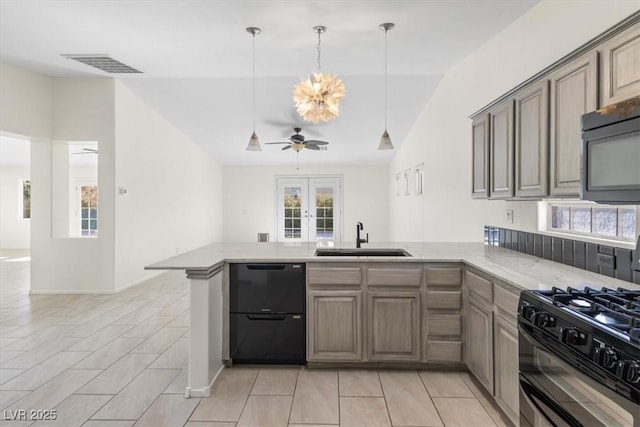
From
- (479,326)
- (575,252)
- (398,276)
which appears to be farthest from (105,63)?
(575,252)

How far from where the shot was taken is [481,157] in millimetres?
3002

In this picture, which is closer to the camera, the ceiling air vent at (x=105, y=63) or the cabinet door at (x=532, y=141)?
the cabinet door at (x=532, y=141)

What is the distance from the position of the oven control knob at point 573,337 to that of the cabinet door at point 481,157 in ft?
5.51

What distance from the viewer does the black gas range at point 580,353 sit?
3.64ft

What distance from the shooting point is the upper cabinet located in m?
1.61

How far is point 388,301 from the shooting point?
2.76 metres

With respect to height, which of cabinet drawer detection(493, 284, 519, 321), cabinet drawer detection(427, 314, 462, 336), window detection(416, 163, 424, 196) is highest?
window detection(416, 163, 424, 196)

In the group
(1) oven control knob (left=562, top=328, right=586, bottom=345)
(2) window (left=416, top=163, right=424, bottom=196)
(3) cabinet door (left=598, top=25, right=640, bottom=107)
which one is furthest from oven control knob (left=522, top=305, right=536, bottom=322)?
(2) window (left=416, top=163, right=424, bottom=196)

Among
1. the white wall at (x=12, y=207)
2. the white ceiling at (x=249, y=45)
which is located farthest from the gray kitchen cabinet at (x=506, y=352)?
the white wall at (x=12, y=207)

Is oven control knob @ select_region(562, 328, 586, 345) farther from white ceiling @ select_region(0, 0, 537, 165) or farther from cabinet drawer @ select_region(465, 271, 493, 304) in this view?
white ceiling @ select_region(0, 0, 537, 165)

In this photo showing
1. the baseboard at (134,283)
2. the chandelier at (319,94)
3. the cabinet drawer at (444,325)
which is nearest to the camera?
the cabinet drawer at (444,325)

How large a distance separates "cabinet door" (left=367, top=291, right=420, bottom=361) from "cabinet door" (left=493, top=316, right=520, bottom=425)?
2.11 feet

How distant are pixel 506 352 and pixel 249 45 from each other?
137 inches

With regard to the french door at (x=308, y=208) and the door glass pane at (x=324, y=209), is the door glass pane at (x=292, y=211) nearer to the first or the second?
the french door at (x=308, y=208)
